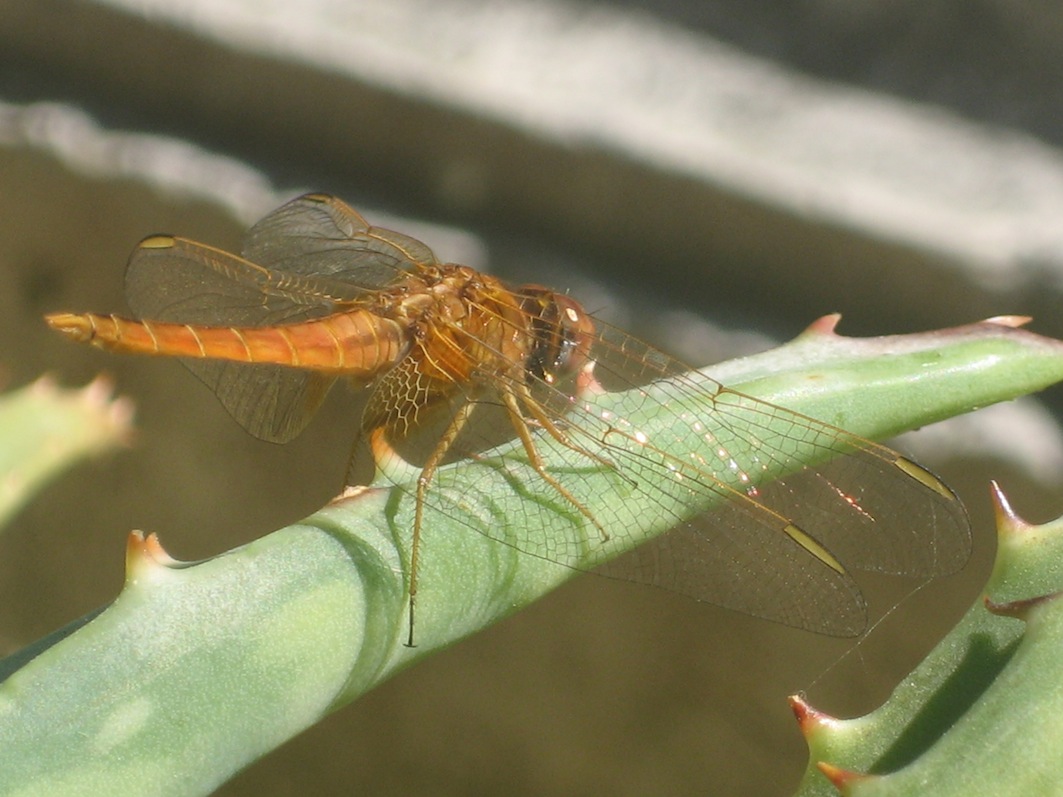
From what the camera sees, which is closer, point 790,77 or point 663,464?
point 663,464

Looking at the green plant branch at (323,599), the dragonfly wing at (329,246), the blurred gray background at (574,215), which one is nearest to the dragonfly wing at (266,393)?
the dragonfly wing at (329,246)

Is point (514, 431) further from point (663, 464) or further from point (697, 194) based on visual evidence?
point (697, 194)

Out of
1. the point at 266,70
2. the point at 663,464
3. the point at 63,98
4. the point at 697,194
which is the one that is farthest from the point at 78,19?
the point at 663,464

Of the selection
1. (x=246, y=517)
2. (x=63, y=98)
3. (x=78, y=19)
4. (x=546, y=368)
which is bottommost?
(x=246, y=517)

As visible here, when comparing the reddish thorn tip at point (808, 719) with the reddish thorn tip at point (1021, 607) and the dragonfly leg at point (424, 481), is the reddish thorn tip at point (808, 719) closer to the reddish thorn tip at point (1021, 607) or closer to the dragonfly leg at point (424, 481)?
the reddish thorn tip at point (1021, 607)

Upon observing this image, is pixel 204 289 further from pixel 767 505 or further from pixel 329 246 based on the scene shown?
pixel 767 505

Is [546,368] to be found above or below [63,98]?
above

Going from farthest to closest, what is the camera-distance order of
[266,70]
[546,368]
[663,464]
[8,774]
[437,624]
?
[266,70], [546,368], [663,464], [437,624], [8,774]

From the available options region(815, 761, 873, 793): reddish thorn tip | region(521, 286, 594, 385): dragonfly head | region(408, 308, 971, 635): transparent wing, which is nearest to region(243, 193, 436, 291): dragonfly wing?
region(521, 286, 594, 385): dragonfly head
